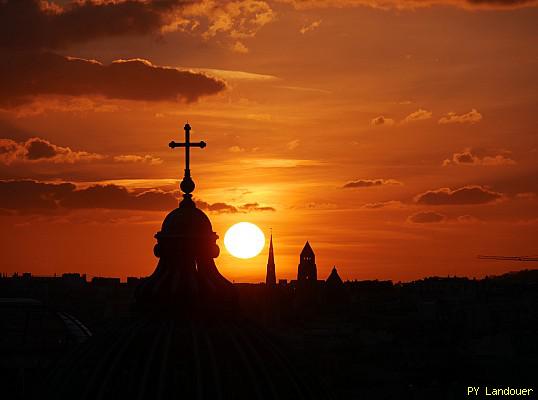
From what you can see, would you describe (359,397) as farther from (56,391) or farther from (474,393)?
(56,391)

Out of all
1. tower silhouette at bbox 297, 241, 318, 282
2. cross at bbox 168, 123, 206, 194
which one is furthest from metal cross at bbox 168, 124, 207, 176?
tower silhouette at bbox 297, 241, 318, 282

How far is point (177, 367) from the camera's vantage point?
24000 mm

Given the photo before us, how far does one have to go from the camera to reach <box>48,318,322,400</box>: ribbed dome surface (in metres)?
23.6

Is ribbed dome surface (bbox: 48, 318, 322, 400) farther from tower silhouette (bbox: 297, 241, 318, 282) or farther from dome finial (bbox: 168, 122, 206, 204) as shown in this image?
tower silhouette (bbox: 297, 241, 318, 282)

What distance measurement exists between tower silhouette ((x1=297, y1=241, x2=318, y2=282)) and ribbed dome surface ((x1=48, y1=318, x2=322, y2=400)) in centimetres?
13940

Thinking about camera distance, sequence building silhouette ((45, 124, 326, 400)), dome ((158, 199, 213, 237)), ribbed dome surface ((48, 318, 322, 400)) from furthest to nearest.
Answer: dome ((158, 199, 213, 237)), building silhouette ((45, 124, 326, 400)), ribbed dome surface ((48, 318, 322, 400))

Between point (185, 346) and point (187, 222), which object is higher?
point (187, 222)

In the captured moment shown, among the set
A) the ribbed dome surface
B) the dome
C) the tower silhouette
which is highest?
the tower silhouette

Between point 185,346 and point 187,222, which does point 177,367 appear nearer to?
point 185,346

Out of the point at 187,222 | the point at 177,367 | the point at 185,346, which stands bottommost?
the point at 177,367

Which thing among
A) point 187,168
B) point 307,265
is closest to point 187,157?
point 187,168

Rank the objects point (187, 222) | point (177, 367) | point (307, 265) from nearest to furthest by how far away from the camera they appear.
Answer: point (177, 367) < point (187, 222) < point (307, 265)

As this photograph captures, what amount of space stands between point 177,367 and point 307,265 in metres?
142

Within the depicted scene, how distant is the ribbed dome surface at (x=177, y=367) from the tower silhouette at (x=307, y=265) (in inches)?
5488
